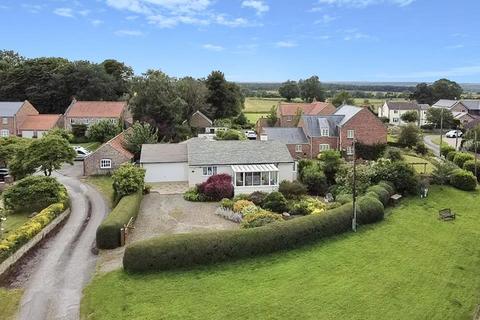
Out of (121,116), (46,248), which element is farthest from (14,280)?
(121,116)

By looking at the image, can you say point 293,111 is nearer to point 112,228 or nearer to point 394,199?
point 394,199

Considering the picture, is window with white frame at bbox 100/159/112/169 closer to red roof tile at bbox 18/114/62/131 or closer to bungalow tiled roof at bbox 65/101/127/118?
bungalow tiled roof at bbox 65/101/127/118

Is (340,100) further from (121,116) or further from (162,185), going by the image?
(162,185)

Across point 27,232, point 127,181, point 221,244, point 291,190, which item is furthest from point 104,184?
point 221,244

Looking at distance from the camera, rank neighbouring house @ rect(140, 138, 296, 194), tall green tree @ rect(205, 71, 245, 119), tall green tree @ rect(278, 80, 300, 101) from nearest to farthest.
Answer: neighbouring house @ rect(140, 138, 296, 194)
tall green tree @ rect(205, 71, 245, 119)
tall green tree @ rect(278, 80, 300, 101)

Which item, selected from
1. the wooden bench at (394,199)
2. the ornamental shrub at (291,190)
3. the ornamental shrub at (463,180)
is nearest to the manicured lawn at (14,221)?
the ornamental shrub at (291,190)

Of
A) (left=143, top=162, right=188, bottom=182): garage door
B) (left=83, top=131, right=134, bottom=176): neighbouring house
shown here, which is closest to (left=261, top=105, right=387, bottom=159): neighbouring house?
(left=143, top=162, right=188, bottom=182): garage door
